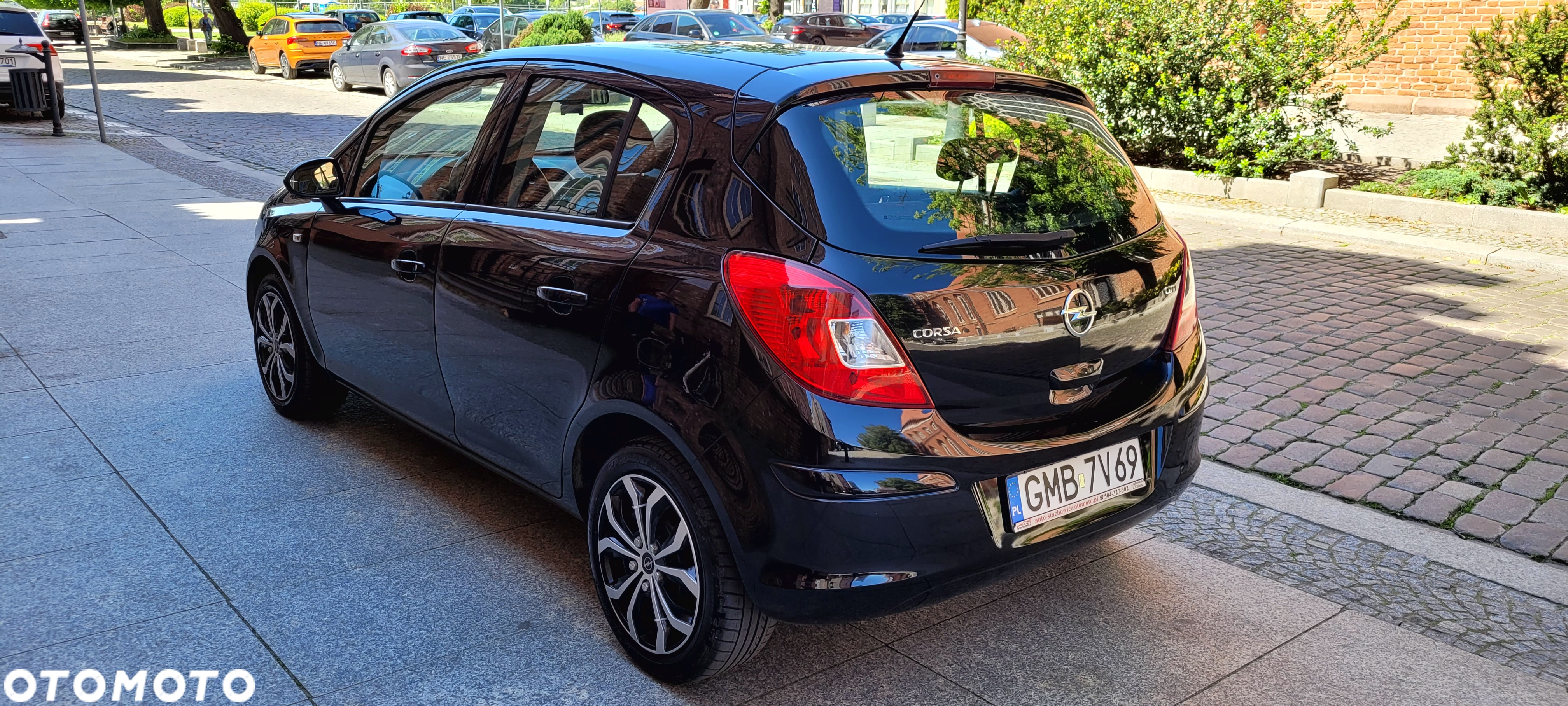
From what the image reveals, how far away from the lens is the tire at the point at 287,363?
A: 4746 millimetres

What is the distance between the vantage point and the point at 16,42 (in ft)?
56.6

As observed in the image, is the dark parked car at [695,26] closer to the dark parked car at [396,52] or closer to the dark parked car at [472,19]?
the dark parked car at [396,52]

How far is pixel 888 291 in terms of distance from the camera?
2.59m

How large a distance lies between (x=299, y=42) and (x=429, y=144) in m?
27.0

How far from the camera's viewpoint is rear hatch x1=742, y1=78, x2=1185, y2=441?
2.64m

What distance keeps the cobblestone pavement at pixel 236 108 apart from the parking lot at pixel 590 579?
28.6 ft

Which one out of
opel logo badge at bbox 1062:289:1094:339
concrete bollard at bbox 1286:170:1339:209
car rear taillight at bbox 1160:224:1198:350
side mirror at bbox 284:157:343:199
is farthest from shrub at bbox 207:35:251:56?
opel logo badge at bbox 1062:289:1094:339

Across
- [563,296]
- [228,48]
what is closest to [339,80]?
[228,48]

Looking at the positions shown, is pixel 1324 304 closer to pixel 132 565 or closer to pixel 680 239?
pixel 680 239

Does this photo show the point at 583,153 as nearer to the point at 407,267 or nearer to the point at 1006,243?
the point at 407,267

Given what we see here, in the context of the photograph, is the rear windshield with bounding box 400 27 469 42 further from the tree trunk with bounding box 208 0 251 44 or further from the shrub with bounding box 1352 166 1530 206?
the tree trunk with bounding box 208 0 251 44

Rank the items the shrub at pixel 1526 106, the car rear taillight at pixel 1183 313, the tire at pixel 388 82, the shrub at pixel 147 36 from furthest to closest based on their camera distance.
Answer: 1. the shrub at pixel 147 36
2. the tire at pixel 388 82
3. the shrub at pixel 1526 106
4. the car rear taillight at pixel 1183 313

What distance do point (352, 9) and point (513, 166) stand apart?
111 feet

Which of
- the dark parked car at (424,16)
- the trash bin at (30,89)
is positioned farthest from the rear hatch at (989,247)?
the dark parked car at (424,16)
